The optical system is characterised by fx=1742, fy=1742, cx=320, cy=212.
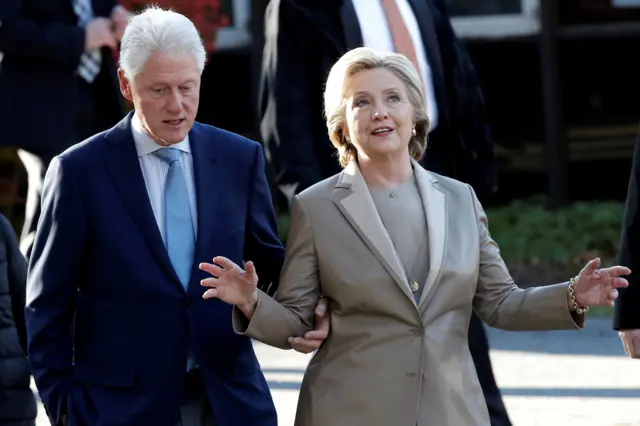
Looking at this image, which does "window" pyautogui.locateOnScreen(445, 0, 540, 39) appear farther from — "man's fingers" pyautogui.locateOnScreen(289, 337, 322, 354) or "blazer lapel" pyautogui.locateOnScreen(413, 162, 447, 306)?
"man's fingers" pyautogui.locateOnScreen(289, 337, 322, 354)

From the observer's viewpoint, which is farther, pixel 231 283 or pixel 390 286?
pixel 390 286

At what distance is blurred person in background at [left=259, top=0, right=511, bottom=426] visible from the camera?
584 cm

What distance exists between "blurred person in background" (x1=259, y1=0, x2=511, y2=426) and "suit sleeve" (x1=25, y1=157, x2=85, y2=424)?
51.8 inches

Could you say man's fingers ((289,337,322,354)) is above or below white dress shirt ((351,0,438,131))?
below

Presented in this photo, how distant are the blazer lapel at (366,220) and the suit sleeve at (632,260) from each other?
103 cm

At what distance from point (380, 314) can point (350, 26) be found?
1.64m

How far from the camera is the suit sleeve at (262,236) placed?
4.74m

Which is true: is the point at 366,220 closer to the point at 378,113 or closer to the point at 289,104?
the point at 378,113

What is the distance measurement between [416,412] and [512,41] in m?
8.29

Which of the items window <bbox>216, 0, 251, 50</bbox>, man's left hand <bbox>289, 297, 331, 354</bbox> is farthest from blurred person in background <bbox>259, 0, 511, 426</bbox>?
window <bbox>216, 0, 251, 50</bbox>

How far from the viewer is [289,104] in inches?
231

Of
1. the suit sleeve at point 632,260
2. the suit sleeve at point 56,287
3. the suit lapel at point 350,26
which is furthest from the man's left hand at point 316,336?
the suit lapel at point 350,26

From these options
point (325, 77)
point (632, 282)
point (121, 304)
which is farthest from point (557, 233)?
point (121, 304)

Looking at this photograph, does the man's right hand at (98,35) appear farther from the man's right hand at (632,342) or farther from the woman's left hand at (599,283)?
the woman's left hand at (599,283)
